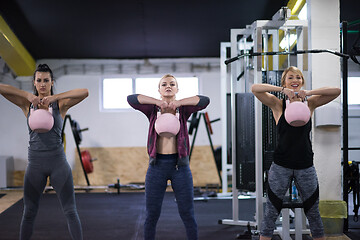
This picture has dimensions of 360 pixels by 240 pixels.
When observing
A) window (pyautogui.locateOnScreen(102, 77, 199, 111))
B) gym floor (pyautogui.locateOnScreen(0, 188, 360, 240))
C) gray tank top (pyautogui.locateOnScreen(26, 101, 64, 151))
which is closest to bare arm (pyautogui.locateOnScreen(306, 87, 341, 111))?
gym floor (pyautogui.locateOnScreen(0, 188, 360, 240))

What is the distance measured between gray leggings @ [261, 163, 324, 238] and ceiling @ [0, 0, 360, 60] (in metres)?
3.36

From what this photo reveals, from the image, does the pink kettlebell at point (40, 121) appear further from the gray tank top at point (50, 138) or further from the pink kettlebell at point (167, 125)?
the pink kettlebell at point (167, 125)

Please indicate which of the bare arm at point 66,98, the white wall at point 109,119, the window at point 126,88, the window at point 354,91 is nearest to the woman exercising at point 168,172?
the bare arm at point 66,98

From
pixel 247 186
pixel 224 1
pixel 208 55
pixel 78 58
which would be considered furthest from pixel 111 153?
pixel 247 186

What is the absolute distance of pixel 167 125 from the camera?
101 inches

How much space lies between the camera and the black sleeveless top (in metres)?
2.61

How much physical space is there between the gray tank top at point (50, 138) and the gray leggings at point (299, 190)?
58.4 inches

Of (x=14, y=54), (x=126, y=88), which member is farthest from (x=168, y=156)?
(x=126, y=88)

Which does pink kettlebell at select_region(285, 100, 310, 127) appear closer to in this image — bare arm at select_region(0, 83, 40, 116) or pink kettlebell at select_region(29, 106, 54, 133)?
pink kettlebell at select_region(29, 106, 54, 133)

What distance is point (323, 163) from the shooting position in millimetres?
3615

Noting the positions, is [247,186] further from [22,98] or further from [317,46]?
[22,98]

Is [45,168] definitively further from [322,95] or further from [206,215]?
[206,215]

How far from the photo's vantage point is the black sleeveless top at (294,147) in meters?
2.61

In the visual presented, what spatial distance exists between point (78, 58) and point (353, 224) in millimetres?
5360
